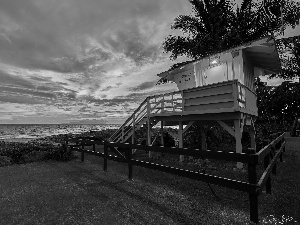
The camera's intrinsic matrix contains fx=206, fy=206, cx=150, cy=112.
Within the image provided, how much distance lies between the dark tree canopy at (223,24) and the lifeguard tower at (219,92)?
24.6 feet

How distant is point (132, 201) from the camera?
18.6 feet

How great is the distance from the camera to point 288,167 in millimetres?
9859

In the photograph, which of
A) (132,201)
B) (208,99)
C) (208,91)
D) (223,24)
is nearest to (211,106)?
(208,99)

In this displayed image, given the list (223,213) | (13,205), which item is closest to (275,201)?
(223,213)

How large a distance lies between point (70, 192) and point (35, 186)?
1706mm

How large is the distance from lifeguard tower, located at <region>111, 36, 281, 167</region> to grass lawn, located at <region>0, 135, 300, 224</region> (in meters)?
3.71

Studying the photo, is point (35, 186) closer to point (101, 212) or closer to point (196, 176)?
point (101, 212)

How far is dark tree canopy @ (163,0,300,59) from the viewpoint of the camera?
70.3 feet

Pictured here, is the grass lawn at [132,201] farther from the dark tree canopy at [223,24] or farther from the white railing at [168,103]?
the dark tree canopy at [223,24]

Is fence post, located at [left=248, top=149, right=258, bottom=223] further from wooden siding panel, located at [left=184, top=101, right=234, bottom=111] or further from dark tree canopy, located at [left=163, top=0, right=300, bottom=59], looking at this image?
dark tree canopy, located at [left=163, top=0, right=300, bottom=59]

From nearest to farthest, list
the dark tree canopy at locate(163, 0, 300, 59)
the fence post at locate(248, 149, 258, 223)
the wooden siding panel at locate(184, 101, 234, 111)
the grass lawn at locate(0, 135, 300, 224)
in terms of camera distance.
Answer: the fence post at locate(248, 149, 258, 223) < the grass lawn at locate(0, 135, 300, 224) < the wooden siding panel at locate(184, 101, 234, 111) < the dark tree canopy at locate(163, 0, 300, 59)

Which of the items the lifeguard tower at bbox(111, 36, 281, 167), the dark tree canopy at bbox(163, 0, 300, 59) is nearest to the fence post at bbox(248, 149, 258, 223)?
the lifeguard tower at bbox(111, 36, 281, 167)

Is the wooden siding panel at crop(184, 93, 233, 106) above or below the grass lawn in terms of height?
above

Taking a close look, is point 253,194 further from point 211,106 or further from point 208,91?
point 208,91
